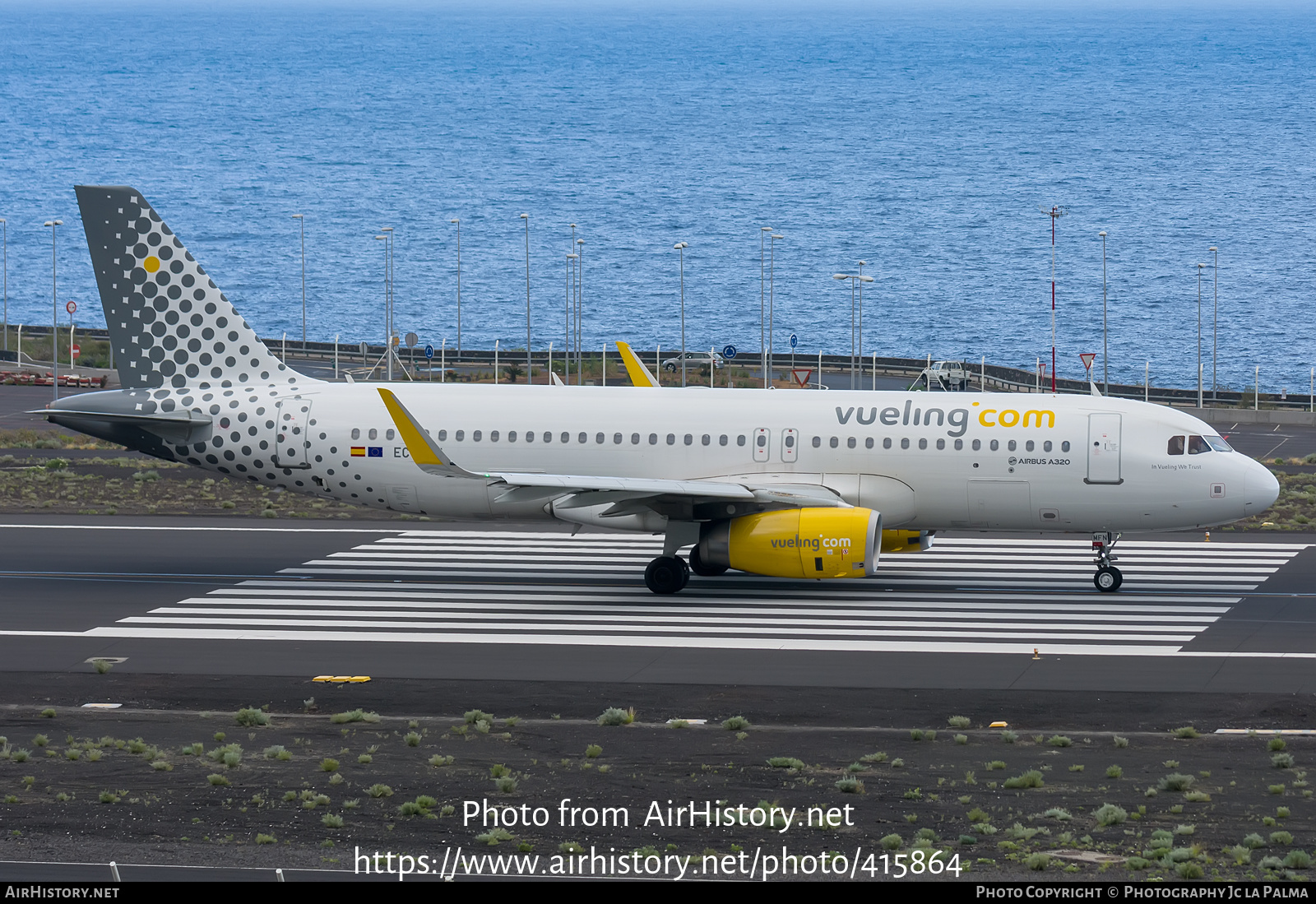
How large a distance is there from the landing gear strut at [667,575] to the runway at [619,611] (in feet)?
0.99

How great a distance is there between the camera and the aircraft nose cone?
28.9m

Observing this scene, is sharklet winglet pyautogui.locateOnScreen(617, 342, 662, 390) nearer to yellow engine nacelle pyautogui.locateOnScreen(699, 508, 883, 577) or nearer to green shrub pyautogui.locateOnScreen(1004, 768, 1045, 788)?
yellow engine nacelle pyautogui.locateOnScreen(699, 508, 883, 577)

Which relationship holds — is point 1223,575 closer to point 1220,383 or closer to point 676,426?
point 676,426

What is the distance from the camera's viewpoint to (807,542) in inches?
1088

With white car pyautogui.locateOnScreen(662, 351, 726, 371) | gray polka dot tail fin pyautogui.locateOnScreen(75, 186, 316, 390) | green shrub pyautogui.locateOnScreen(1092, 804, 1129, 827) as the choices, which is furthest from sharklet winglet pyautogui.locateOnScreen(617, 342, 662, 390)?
white car pyautogui.locateOnScreen(662, 351, 726, 371)

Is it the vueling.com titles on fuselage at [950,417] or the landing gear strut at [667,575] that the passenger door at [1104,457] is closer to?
the vueling.com titles on fuselage at [950,417]

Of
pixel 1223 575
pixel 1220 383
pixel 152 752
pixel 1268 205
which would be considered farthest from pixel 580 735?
pixel 1268 205

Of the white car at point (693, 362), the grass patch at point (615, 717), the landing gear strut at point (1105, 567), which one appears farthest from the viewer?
the white car at point (693, 362)

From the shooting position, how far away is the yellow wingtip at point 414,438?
88.6 feet

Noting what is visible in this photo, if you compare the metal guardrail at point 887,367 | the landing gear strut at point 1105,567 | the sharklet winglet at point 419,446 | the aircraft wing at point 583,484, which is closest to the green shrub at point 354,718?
the aircraft wing at point 583,484

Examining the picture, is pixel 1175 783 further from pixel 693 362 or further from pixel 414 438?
pixel 693 362

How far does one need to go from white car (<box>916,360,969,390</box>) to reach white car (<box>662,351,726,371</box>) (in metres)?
12.1

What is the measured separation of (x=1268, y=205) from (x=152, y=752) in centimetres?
19637

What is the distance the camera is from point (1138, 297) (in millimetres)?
154750
